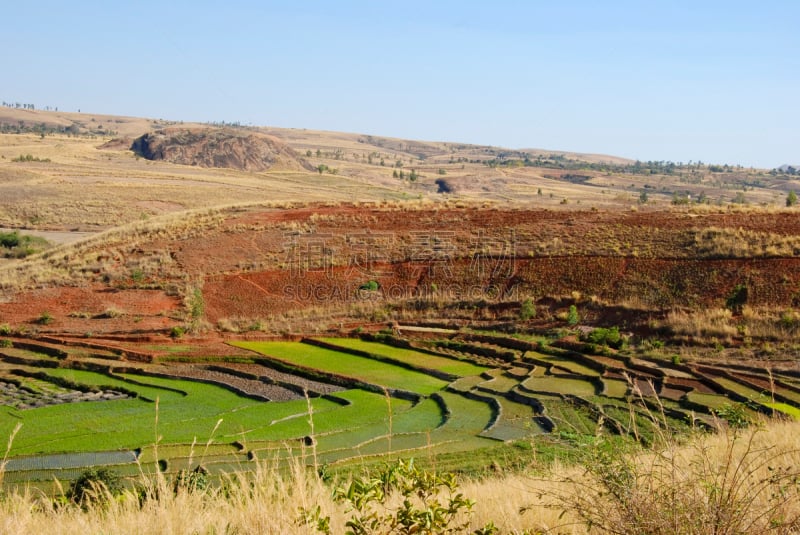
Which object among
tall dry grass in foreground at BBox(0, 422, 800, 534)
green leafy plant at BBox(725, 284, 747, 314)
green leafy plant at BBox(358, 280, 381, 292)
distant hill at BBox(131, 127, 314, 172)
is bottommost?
green leafy plant at BBox(358, 280, 381, 292)

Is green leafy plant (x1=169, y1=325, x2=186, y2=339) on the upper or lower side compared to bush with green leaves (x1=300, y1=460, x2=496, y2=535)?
lower

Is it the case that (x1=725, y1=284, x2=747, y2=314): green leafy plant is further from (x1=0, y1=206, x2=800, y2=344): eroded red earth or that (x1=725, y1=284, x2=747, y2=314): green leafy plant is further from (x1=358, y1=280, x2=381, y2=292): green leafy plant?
(x1=358, y1=280, x2=381, y2=292): green leafy plant

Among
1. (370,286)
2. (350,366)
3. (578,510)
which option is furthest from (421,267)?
(578,510)

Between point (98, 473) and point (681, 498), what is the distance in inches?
390

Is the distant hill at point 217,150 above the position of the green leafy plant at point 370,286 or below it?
above

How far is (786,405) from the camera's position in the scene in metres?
17.2

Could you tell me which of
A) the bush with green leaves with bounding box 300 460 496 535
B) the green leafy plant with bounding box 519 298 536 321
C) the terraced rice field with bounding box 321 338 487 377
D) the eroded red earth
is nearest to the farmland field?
the terraced rice field with bounding box 321 338 487 377

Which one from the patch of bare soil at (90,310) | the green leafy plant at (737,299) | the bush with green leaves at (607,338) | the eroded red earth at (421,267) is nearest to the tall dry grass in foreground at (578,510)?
the bush with green leaves at (607,338)

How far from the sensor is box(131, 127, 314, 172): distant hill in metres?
101

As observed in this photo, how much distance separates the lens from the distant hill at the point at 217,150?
101 metres

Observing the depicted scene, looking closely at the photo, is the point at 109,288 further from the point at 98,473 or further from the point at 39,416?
the point at 98,473

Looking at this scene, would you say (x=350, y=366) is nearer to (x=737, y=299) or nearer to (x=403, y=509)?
(x=737, y=299)

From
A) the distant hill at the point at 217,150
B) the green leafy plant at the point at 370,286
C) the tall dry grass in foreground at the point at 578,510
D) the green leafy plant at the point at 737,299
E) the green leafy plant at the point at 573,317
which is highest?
the distant hill at the point at 217,150

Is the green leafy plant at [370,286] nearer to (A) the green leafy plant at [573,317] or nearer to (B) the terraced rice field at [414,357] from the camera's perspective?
(B) the terraced rice field at [414,357]
